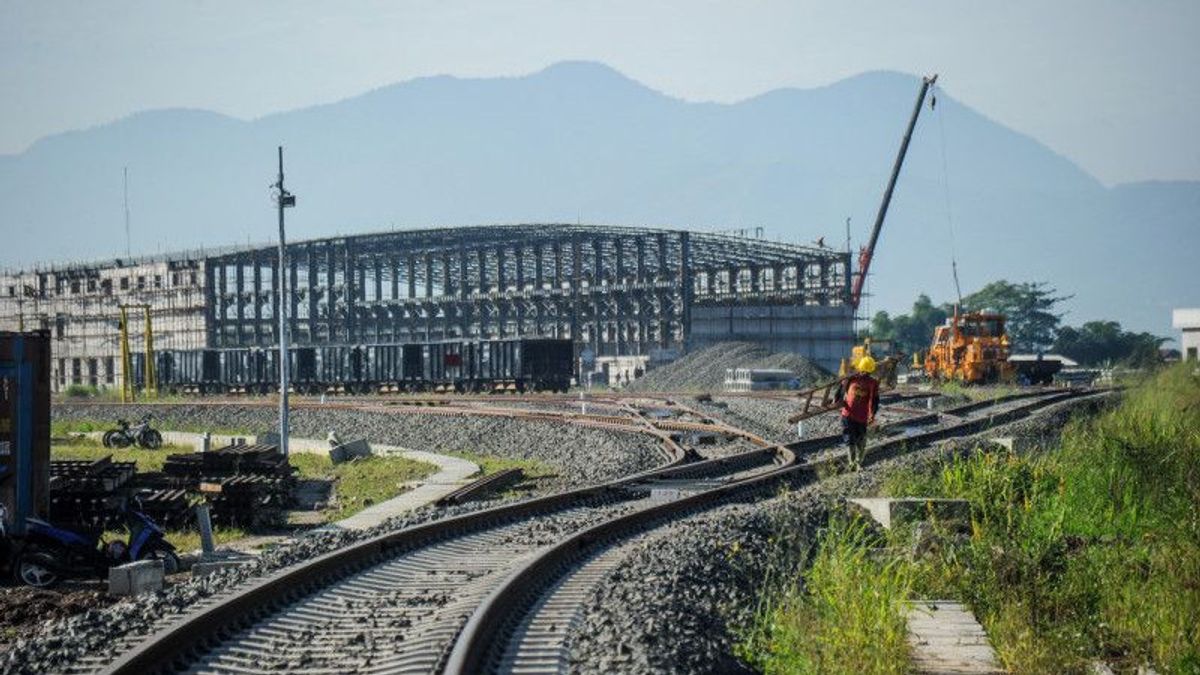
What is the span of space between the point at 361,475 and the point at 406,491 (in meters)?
4.55

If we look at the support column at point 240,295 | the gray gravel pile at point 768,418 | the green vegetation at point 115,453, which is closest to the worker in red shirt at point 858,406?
the gray gravel pile at point 768,418

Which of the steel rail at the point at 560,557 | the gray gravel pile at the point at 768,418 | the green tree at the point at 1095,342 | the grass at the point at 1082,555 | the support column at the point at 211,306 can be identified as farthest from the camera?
the green tree at the point at 1095,342

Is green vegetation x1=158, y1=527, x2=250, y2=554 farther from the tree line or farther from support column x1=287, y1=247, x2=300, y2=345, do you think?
the tree line

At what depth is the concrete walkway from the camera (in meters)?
17.8

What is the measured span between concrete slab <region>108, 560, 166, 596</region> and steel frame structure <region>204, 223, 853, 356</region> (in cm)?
6203

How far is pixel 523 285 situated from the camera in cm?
8194

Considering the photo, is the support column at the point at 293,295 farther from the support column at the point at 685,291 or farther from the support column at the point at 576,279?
the support column at the point at 685,291

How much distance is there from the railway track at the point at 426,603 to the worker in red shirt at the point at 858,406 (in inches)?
120

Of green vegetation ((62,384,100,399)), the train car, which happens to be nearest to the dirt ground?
the train car

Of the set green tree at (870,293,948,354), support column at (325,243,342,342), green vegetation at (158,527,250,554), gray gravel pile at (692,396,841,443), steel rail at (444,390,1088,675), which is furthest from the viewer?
green tree at (870,293,948,354)

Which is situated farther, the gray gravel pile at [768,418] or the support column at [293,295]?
the support column at [293,295]

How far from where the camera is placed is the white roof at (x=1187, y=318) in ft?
241

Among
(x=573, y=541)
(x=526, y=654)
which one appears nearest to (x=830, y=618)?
(x=526, y=654)

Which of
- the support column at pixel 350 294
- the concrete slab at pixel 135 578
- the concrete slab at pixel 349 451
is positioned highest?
the support column at pixel 350 294
